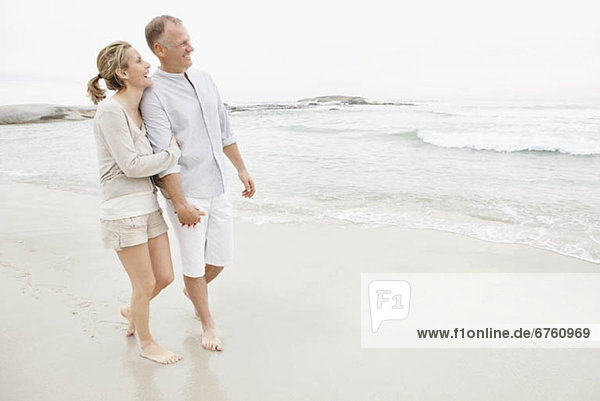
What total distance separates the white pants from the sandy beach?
0.47 meters

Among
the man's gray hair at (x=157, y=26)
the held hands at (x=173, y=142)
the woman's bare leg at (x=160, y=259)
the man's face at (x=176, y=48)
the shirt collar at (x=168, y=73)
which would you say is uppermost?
the man's gray hair at (x=157, y=26)

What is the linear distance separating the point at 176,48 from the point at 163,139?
1.50ft

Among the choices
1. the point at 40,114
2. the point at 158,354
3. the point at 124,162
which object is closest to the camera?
the point at 124,162

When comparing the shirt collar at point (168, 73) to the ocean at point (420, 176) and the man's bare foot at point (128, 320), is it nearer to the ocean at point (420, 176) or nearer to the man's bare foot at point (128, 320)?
the man's bare foot at point (128, 320)

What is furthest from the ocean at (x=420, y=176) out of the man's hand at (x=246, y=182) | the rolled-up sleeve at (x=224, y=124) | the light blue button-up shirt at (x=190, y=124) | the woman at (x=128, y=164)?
the woman at (x=128, y=164)

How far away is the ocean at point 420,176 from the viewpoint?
5367 millimetres

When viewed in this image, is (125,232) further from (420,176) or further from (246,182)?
(420,176)

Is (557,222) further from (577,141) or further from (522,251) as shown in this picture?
(577,141)

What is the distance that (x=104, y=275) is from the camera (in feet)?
12.3

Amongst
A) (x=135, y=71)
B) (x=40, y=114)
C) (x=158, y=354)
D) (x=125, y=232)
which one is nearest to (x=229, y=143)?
(x=135, y=71)

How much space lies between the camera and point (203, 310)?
2826mm

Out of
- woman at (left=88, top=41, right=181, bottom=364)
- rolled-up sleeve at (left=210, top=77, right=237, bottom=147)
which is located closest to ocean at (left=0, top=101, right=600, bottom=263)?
rolled-up sleeve at (left=210, top=77, right=237, bottom=147)

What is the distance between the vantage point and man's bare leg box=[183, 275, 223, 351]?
2.73m

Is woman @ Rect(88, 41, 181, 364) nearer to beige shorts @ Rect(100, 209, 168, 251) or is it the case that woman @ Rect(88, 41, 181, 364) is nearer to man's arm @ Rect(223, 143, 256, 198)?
beige shorts @ Rect(100, 209, 168, 251)
